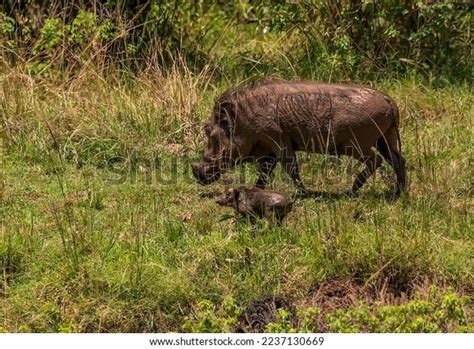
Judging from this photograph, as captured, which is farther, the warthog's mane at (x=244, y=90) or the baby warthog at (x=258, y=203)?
the warthog's mane at (x=244, y=90)

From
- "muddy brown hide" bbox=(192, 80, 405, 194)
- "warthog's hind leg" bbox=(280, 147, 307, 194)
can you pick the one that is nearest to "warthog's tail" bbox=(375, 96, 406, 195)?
"muddy brown hide" bbox=(192, 80, 405, 194)

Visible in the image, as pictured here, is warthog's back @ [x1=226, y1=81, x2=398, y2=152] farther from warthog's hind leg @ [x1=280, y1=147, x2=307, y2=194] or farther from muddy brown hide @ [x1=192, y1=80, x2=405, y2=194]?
warthog's hind leg @ [x1=280, y1=147, x2=307, y2=194]

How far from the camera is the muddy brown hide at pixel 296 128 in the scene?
7820 millimetres

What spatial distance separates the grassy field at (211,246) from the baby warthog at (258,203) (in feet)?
0.29

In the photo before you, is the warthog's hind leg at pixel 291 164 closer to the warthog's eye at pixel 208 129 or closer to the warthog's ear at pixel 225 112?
the warthog's ear at pixel 225 112

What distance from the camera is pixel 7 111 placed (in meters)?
9.39

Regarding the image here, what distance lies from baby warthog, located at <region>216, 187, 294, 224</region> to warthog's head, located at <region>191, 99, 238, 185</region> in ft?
2.75

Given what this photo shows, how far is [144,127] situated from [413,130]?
2.10m

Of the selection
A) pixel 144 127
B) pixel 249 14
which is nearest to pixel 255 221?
pixel 144 127

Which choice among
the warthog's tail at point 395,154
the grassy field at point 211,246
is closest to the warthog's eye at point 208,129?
the grassy field at point 211,246

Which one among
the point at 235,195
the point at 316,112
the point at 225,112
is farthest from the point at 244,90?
the point at 235,195

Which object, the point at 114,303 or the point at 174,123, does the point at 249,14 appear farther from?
the point at 114,303

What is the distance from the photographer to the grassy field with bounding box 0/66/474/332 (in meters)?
6.50

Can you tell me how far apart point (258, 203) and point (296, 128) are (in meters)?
0.96
